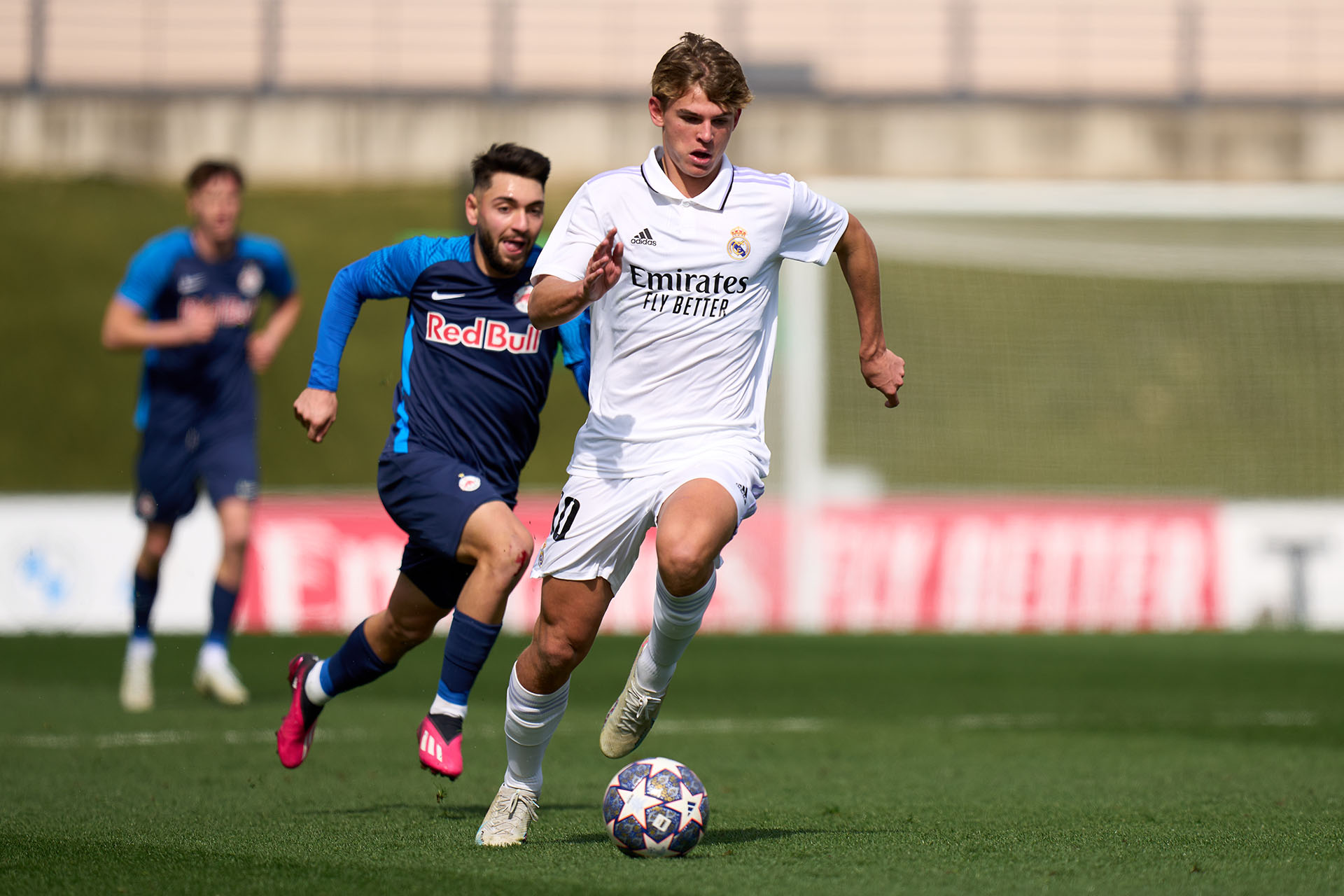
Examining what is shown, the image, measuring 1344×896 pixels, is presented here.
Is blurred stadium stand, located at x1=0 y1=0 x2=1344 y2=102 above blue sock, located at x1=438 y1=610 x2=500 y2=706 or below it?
above

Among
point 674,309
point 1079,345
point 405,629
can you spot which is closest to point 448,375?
point 405,629

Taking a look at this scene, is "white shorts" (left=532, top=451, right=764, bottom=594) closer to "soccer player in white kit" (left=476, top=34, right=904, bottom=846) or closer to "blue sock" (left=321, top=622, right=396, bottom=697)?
"soccer player in white kit" (left=476, top=34, right=904, bottom=846)

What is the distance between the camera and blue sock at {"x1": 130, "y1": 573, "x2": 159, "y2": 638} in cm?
920

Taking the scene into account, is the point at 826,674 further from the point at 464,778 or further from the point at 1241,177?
the point at 1241,177

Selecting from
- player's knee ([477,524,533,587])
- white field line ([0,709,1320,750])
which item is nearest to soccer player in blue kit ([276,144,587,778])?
player's knee ([477,524,533,587])

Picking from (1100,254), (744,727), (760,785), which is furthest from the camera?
(1100,254)

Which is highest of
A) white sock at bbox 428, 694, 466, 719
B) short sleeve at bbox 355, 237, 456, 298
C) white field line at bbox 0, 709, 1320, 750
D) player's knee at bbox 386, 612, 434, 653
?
short sleeve at bbox 355, 237, 456, 298

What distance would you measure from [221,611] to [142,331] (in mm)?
1641

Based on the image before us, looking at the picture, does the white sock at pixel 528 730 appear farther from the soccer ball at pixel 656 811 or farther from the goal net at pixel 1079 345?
the goal net at pixel 1079 345

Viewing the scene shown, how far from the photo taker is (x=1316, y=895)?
3.87 meters

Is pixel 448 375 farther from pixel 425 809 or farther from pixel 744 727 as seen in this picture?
pixel 744 727

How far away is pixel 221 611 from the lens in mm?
9242

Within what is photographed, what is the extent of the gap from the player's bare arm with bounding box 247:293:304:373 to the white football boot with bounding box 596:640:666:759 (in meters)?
4.54

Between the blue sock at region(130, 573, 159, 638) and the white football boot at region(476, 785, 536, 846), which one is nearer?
the white football boot at region(476, 785, 536, 846)
